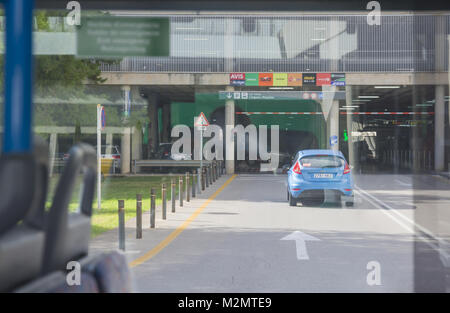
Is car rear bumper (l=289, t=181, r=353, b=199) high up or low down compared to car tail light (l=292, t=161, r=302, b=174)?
down

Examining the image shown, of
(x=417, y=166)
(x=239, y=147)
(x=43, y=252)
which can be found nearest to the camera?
(x=43, y=252)

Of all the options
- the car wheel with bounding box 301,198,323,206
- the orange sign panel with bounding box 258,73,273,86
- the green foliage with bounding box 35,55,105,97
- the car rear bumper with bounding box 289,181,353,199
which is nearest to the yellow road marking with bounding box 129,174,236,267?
the car rear bumper with bounding box 289,181,353,199

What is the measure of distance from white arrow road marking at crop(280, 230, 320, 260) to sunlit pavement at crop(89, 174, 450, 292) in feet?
0.05

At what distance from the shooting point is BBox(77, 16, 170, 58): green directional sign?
120 inches

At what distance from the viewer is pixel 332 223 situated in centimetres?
1425

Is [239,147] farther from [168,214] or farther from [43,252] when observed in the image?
[43,252]

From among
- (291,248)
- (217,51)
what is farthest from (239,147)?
(217,51)

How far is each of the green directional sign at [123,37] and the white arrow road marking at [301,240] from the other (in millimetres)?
6980

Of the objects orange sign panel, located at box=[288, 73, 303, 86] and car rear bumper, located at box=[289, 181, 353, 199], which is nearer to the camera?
orange sign panel, located at box=[288, 73, 303, 86]

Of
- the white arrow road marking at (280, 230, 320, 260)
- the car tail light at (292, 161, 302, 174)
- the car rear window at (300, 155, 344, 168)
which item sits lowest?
the white arrow road marking at (280, 230, 320, 260)

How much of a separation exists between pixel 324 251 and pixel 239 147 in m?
29.5

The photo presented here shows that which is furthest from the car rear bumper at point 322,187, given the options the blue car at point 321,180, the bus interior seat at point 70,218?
the bus interior seat at point 70,218

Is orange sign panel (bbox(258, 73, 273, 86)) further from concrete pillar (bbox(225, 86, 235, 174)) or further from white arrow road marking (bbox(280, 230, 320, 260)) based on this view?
concrete pillar (bbox(225, 86, 235, 174))
